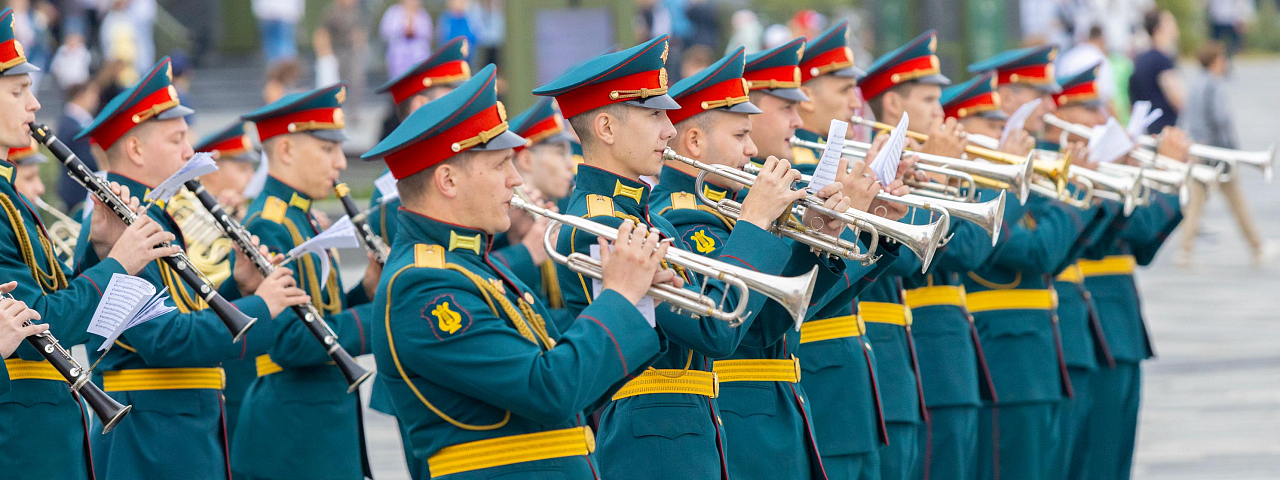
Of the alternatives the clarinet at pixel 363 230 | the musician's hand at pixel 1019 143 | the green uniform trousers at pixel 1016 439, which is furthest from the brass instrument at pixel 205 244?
the green uniform trousers at pixel 1016 439

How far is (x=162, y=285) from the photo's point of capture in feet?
17.6

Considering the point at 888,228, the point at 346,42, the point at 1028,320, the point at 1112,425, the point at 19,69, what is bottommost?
the point at 346,42

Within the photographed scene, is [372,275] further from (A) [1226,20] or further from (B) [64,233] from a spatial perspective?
(A) [1226,20]

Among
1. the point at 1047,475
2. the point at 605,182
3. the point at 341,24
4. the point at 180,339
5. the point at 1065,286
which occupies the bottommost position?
the point at 341,24

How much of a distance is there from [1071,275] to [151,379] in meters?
4.49

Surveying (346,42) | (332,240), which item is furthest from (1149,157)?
(346,42)

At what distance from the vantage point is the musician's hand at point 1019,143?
254 inches

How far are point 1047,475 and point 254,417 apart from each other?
3.53m

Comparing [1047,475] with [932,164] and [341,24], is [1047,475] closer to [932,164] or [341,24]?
[932,164]

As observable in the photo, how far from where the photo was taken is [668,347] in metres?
4.25

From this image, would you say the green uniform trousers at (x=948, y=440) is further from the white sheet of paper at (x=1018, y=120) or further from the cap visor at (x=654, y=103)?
the cap visor at (x=654, y=103)

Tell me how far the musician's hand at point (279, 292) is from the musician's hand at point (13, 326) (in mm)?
1123

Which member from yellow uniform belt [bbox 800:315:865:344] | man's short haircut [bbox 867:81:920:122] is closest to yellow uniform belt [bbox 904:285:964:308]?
man's short haircut [bbox 867:81:920:122]

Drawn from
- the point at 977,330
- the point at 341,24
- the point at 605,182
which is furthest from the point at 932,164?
the point at 341,24
